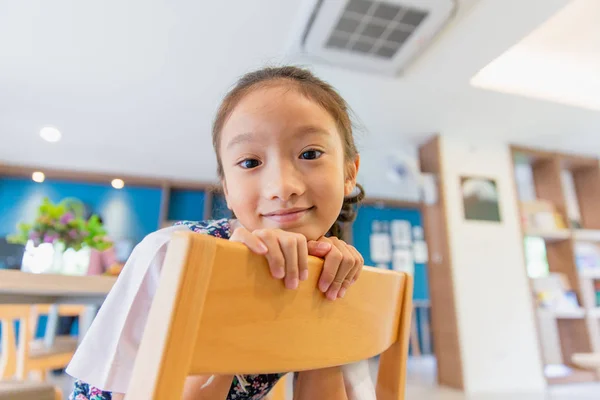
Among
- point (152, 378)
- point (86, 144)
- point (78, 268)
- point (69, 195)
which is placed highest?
point (86, 144)

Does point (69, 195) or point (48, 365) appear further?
point (69, 195)

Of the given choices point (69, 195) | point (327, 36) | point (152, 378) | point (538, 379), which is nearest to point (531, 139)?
point (538, 379)

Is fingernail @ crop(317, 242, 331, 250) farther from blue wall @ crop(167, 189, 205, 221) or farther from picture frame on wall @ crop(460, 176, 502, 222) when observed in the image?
blue wall @ crop(167, 189, 205, 221)

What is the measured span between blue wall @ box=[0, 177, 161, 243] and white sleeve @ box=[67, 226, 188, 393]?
4.38 metres

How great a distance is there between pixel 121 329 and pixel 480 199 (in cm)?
327

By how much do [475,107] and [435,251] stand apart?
1194mm

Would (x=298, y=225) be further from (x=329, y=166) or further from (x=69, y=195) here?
(x=69, y=195)

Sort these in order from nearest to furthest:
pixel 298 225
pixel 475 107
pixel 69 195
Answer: pixel 298 225 → pixel 475 107 → pixel 69 195

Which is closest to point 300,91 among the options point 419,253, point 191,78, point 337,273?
point 337,273

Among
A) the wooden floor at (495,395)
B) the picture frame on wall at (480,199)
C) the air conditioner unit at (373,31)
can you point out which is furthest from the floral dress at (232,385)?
the picture frame on wall at (480,199)

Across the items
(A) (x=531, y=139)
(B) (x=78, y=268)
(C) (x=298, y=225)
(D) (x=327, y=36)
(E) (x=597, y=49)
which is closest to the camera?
(C) (x=298, y=225)

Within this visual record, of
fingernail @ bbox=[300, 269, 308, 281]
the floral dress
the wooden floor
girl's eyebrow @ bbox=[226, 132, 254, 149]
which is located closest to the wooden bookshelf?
the wooden floor

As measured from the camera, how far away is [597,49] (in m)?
2.38

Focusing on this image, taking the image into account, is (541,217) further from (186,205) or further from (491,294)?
(186,205)
